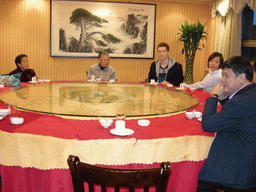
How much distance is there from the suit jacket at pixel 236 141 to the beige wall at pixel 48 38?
208 inches

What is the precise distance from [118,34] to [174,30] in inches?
Result: 56.8

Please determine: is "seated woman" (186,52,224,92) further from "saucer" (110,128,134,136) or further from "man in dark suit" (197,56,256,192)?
"saucer" (110,128,134,136)

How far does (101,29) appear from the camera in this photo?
6609 mm

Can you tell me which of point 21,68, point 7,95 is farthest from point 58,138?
point 21,68

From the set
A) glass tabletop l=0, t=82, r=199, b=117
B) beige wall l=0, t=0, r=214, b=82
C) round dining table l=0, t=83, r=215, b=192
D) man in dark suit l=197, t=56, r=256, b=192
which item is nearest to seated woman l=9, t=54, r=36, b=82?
glass tabletop l=0, t=82, r=199, b=117

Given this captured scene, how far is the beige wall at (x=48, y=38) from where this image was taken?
643 cm

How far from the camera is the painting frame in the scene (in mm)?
6461

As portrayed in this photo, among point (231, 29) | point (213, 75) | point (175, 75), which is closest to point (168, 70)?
point (175, 75)

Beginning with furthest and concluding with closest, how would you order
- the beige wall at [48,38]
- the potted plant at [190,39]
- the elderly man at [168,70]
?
the beige wall at [48,38], the potted plant at [190,39], the elderly man at [168,70]

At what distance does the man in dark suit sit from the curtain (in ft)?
12.6

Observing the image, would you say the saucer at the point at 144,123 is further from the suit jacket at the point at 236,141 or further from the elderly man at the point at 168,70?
the elderly man at the point at 168,70

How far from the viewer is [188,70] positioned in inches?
253

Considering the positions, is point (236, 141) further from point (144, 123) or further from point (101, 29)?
point (101, 29)

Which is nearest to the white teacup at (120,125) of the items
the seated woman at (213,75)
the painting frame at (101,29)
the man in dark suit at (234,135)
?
the man in dark suit at (234,135)
